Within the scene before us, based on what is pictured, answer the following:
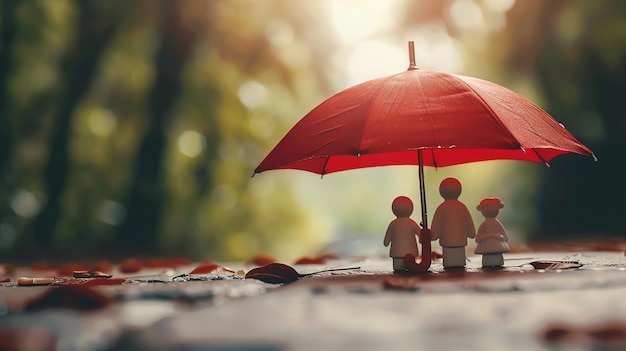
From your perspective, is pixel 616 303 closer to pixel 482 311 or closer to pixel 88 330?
pixel 482 311

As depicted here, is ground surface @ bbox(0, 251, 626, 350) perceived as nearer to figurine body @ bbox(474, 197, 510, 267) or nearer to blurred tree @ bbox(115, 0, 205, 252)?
figurine body @ bbox(474, 197, 510, 267)

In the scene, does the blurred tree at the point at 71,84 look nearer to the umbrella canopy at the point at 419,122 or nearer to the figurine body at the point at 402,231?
the umbrella canopy at the point at 419,122

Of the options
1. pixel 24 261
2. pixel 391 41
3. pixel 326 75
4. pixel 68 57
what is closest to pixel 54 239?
pixel 24 261

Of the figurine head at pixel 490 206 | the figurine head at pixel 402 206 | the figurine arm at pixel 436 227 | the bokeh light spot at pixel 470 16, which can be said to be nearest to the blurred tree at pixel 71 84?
the bokeh light spot at pixel 470 16

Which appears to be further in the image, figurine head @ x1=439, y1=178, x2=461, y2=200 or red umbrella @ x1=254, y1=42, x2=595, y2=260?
figurine head @ x1=439, y1=178, x2=461, y2=200

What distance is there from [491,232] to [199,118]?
4607 mm

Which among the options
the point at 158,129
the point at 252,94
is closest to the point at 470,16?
the point at 252,94

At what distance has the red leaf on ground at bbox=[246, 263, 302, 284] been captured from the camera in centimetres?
307

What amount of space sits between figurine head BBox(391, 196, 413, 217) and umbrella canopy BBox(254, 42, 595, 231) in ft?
0.57

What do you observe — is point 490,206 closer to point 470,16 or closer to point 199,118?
point 199,118

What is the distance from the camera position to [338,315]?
1.93 m

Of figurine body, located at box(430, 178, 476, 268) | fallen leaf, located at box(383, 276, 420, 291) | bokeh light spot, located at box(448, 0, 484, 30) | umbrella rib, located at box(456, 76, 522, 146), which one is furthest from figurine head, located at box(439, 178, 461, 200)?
bokeh light spot, located at box(448, 0, 484, 30)

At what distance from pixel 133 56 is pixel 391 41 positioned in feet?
30.0

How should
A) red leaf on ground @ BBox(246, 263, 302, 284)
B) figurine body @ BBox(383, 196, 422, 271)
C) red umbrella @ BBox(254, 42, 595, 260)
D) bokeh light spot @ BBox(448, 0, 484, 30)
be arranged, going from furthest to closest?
bokeh light spot @ BBox(448, 0, 484, 30) → figurine body @ BBox(383, 196, 422, 271) → red leaf on ground @ BBox(246, 263, 302, 284) → red umbrella @ BBox(254, 42, 595, 260)
